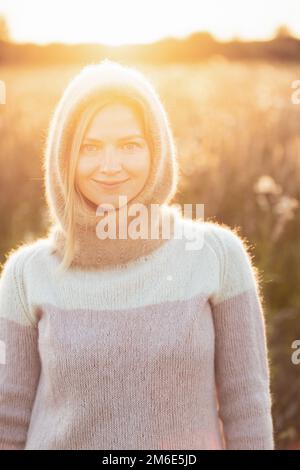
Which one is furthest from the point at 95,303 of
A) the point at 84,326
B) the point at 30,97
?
the point at 30,97

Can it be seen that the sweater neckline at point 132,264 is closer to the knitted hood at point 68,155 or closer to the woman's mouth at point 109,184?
the knitted hood at point 68,155

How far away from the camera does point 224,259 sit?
2062 mm

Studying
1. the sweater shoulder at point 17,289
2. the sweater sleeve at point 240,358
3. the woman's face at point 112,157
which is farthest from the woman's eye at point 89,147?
the sweater sleeve at point 240,358

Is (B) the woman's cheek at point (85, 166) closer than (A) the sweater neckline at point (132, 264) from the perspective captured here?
Yes

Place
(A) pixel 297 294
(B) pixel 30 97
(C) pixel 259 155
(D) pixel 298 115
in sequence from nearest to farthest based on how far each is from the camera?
(A) pixel 297 294
(C) pixel 259 155
(D) pixel 298 115
(B) pixel 30 97

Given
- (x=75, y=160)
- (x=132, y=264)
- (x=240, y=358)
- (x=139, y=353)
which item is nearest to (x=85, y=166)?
(x=75, y=160)

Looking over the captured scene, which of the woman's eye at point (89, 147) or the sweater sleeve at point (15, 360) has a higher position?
the woman's eye at point (89, 147)

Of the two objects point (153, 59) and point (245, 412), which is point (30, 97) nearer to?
point (245, 412)

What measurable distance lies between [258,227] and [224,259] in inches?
114

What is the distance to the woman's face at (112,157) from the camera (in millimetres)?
1981

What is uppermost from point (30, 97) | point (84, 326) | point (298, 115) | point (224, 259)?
point (30, 97)

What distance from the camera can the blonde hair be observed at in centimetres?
201

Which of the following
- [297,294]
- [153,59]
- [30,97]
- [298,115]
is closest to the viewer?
[297,294]

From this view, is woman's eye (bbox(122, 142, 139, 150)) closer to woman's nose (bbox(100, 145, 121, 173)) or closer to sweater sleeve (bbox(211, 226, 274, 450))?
woman's nose (bbox(100, 145, 121, 173))
